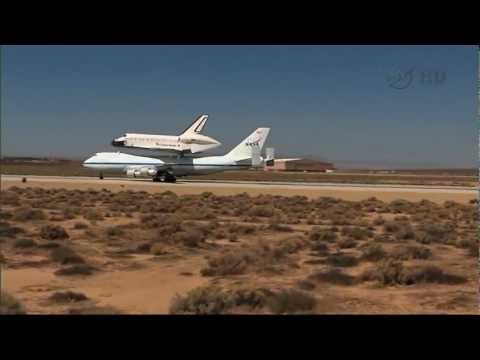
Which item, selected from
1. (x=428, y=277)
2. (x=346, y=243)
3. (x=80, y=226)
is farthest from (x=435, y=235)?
(x=80, y=226)

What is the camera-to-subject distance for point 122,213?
2469 cm

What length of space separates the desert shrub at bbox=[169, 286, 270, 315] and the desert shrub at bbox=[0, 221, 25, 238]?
970cm

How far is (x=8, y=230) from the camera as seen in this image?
1714 cm

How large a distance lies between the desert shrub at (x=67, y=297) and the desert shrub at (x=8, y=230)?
7808 mm

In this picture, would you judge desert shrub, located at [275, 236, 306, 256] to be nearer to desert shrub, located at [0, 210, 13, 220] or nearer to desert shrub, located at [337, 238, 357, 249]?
desert shrub, located at [337, 238, 357, 249]

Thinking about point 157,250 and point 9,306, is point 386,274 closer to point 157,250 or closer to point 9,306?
point 157,250

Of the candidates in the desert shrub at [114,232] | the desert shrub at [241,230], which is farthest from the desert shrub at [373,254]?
the desert shrub at [114,232]

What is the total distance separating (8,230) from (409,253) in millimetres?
12759

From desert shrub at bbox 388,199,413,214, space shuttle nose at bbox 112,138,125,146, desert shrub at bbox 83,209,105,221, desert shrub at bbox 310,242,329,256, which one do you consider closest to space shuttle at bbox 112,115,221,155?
space shuttle nose at bbox 112,138,125,146

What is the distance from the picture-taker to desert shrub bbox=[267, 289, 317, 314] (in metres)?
8.45

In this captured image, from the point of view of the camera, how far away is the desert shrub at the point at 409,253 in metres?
14.0

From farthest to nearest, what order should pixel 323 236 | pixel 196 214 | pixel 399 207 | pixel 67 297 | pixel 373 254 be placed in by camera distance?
pixel 399 207 → pixel 196 214 → pixel 323 236 → pixel 373 254 → pixel 67 297

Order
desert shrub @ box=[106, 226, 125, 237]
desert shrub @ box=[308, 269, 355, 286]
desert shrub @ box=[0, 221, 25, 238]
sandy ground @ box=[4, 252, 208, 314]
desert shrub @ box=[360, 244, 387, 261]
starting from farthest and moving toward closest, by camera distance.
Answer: desert shrub @ box=[106, 226, 125, 237], desert shrub @ box=[0, 221, 25, 238], desert shrub @ box=[360, 244, 387, 261], desert shrub @ box=[308, 269, 355, 286], sandy ground @ box=[4, 252, 208, 314]
